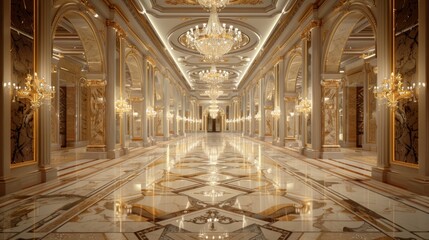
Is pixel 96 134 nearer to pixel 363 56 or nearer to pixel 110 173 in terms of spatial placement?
pixel 110 173

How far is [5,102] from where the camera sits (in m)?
3.95

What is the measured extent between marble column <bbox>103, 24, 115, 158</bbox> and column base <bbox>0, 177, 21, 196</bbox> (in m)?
3.98

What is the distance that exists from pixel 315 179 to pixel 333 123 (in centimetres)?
386

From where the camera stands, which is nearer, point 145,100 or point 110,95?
point 110,95

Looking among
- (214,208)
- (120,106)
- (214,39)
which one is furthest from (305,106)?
(214,208)

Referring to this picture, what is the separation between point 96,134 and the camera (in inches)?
320

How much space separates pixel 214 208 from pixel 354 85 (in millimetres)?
12504

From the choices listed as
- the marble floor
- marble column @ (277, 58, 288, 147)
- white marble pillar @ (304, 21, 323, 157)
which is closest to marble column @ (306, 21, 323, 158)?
white marble pillar @ (304, 21, 323, 157)

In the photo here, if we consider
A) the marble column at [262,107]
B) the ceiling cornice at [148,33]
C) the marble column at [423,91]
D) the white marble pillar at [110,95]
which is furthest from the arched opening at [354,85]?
the white marble pillar at [110,95]

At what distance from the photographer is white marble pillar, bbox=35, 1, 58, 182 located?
15.6 feet

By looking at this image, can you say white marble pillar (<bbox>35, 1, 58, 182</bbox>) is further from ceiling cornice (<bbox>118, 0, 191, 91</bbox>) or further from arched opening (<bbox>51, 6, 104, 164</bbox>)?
arched opening (<bbox>51, 6, 104, 164</bbox>)

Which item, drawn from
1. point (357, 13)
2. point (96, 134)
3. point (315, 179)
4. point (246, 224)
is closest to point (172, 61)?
point (96, 134)

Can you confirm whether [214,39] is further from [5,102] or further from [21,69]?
[5,102]

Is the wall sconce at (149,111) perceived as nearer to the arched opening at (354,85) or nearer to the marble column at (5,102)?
the arched opening at (354,85)
